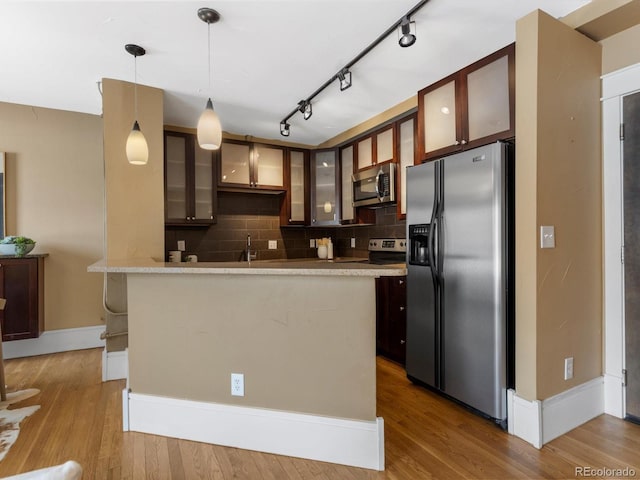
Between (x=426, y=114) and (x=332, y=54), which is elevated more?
(x=332, y=54)

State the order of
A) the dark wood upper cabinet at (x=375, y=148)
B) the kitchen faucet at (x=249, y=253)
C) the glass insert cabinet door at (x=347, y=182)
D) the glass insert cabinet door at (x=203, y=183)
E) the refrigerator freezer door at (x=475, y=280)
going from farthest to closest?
the kitchen faucet at (x=249, y=253) < the glass insert cabinet door at (x=347, y=182) < the glass insert cabinet door at (x=203, y=183) < the dark wood upper cabinet at (x=375, y=148) < the refrigerator freezer door at (x=475, y=280)

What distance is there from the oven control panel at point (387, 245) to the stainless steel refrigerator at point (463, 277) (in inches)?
37.2

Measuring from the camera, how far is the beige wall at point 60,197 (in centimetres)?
347

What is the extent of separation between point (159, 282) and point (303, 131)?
2.81 meters

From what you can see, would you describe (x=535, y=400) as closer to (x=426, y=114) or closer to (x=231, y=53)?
(x=426, y=114)

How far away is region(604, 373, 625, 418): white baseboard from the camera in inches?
86.0

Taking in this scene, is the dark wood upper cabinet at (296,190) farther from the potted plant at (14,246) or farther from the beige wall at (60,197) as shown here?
the potted plant at (14,246)

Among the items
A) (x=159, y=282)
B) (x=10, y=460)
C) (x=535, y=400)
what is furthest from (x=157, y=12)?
(x=535, y=400)

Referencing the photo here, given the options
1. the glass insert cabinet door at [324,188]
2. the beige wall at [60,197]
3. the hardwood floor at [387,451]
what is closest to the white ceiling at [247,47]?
the beige wall at [60,197]

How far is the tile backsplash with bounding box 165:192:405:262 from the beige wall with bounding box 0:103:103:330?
0.88m

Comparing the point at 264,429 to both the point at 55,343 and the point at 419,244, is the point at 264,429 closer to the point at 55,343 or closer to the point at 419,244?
the point at 419,244

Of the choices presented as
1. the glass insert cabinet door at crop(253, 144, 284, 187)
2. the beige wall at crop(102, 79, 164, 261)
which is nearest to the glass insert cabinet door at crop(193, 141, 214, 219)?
the glass insert cabinet door at crop(253, 144, 284, 187)

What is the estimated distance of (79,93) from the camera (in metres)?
3.15

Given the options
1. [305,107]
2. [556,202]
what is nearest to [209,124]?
[305,107]
